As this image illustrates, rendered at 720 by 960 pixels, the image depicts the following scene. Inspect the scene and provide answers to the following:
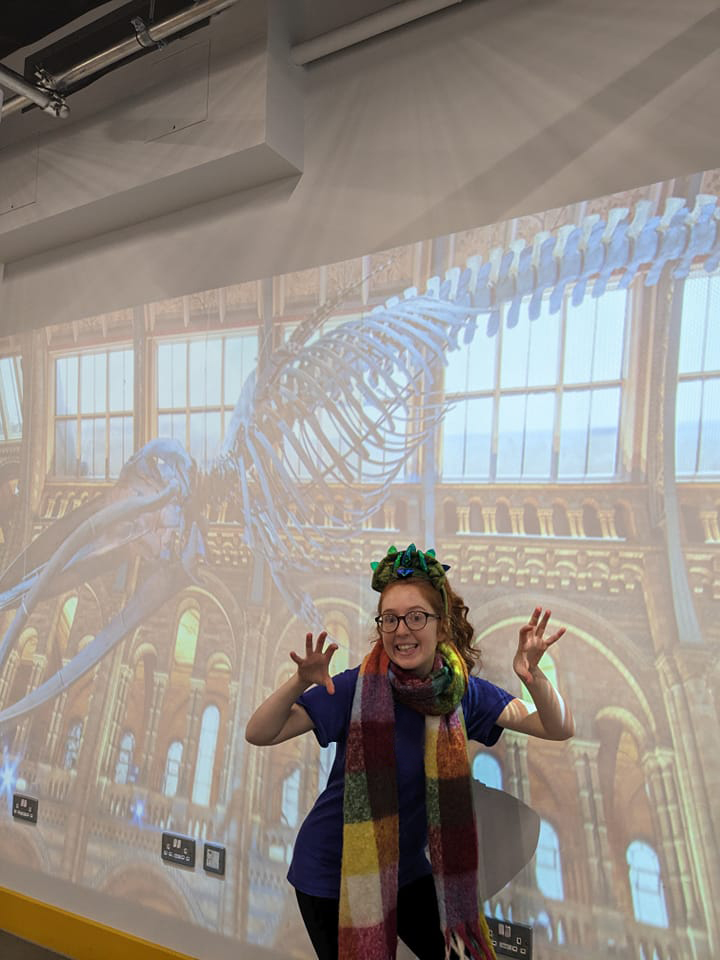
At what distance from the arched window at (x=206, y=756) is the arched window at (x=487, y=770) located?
99 cm

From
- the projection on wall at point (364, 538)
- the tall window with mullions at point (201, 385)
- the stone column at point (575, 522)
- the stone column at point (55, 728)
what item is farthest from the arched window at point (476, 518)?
the stone column at point (55, 728)

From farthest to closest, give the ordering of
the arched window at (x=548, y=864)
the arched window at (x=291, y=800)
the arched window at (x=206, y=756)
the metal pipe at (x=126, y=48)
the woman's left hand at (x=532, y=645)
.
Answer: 1. the arched window at (x=206, y=756)
2. the metal pipe at (x=126, y=48)
3. the arched window at (x=291, y=800)
4. the arched window at (x=548, y=864)
5. the woman's left hand at (x=532, y=645)

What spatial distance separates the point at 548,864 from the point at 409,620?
0.83 m

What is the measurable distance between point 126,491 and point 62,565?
1.57 ft

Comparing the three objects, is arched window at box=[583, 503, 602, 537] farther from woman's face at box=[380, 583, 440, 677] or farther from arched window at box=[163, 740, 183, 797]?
arched window at box=[163, 740, 183, 797]

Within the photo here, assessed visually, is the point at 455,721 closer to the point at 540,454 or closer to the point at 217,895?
the point at 540,454

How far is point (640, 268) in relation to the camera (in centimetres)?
199

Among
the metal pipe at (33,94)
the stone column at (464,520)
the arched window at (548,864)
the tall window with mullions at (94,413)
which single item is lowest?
the arched window at (548,864)

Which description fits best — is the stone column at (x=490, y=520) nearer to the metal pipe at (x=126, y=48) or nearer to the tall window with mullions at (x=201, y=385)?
the tall window with mullions at (x=201, y=385)

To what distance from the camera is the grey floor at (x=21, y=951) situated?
2.83 m

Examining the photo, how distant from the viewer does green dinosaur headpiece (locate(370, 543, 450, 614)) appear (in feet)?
5.96

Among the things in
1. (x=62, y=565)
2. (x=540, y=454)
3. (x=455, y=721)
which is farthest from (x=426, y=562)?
(x=62, y=565)

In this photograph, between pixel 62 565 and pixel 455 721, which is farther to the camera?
pixel 62 565

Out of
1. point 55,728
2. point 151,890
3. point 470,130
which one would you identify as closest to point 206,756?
point 151,890
